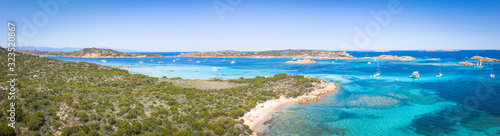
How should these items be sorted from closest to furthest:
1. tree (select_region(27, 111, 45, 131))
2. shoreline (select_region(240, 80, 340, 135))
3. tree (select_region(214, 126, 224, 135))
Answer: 1. tree (select_region(27, 111, 45, 131))
2. tree (select_region(214, 126, 224, 135))
3. shoreline (select_region(240, 80, 340, 135))

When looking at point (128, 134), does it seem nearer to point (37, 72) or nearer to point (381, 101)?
point (37, 72)

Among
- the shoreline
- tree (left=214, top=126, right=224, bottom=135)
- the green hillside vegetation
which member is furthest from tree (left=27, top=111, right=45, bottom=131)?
the shoreline

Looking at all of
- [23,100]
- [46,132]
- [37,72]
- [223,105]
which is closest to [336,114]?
[223,105]

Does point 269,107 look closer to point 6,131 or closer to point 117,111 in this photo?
point 117,111

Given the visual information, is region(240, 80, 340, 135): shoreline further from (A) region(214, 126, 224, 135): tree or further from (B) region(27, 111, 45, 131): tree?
(B) region(27, 111, 45, 131): tree

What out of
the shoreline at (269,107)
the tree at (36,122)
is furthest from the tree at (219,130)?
the tree at (36,122)

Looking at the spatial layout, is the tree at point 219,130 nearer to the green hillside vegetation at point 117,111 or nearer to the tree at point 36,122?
the green hillside vegetation at point 117,111

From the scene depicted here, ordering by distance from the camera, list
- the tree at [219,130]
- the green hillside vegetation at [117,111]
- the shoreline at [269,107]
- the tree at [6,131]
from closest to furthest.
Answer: the tree at [6,131]
the green hillside vegetation at [117,111]
the tree at [219,130]
the shoreline at [269,107]

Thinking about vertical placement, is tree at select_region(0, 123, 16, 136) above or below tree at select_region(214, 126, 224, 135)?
above
